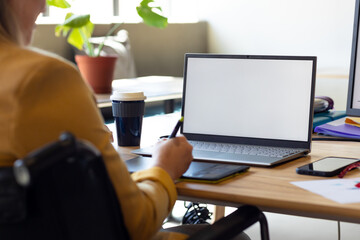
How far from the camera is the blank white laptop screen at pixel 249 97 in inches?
55.1

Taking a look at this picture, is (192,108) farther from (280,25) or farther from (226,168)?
(280,25)

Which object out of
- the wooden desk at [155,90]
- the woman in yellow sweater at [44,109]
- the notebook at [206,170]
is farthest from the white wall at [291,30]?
the woman in yellow sweater at [44,109]

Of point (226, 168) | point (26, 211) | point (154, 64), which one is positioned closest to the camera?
point (26, 211)

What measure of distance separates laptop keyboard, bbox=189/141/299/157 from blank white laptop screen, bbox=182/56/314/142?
4 cm

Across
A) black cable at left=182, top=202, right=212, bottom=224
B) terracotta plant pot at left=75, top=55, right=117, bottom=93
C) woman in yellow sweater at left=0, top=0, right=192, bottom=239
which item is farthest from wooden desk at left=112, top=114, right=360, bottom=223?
terracotta plant pot at left=75, top=55, right=117, bottom=93

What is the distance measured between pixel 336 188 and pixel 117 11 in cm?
487

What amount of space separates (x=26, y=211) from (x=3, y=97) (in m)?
0.16

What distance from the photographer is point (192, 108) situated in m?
1.52

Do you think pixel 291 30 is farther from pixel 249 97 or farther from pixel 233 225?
pixel 233 225

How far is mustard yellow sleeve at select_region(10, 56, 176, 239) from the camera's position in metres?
0.78

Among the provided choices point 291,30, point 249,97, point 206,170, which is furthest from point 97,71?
point 291,30

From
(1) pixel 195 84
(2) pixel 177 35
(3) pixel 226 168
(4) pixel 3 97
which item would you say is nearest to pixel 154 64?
(2) pixel 177 35

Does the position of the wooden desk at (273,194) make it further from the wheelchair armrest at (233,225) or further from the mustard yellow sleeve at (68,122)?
the mustard yellow sleeve at (68,122)

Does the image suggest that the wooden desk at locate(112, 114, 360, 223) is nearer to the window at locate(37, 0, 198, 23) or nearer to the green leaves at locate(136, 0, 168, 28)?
the green leaves at locate(136, 0, 168, 28)
